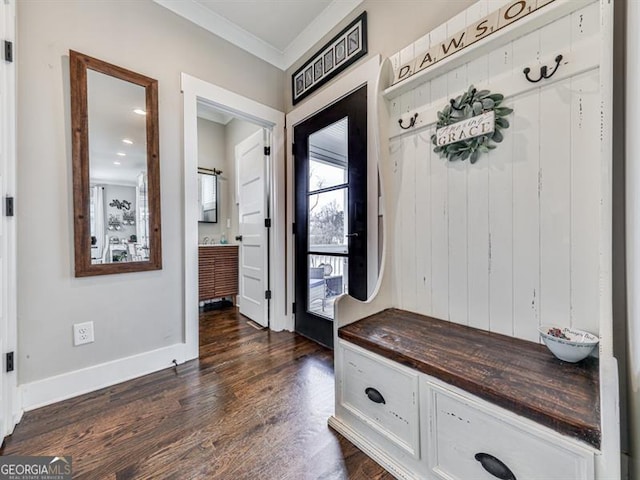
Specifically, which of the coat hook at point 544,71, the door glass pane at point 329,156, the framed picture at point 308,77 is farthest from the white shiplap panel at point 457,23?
the framed picture at point 308,77

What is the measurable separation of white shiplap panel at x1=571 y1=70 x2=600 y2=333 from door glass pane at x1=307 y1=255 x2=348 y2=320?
4.23ft

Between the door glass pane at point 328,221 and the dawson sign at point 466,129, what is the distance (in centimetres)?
81

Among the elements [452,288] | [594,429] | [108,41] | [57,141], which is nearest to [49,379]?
[57,141]

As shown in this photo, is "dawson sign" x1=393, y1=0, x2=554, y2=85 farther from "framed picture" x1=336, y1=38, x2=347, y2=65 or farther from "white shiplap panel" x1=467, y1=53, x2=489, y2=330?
"framed picture" x1=336, y1=38, x2=347, y2=65

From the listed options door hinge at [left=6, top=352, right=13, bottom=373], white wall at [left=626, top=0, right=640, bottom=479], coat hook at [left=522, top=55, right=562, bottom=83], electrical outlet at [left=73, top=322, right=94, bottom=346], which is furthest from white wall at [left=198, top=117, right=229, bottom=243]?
white wall at [left=626, top=0, right=640, bottom=479]

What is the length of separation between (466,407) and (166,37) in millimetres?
2727

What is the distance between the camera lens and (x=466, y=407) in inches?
33.1

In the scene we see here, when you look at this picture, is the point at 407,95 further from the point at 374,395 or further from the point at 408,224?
the point at 374,395

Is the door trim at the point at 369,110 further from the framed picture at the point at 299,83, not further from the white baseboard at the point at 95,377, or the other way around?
the white baseboard at the point at 95,377

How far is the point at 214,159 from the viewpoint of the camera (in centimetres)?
386

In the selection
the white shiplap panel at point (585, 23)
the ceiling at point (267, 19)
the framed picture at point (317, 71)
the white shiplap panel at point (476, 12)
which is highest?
the ceiling at point (267, 19)

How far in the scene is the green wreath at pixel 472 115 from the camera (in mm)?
1144

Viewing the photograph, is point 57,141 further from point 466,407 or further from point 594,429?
point 594,429

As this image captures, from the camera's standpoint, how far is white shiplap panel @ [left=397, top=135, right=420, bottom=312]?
1.46m
